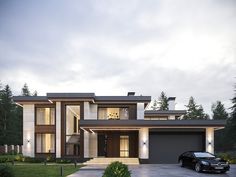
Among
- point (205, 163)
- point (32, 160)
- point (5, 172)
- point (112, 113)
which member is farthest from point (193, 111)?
point (5, 172)

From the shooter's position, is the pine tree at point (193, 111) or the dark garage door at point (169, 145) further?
the pine tree at point (193, 111)

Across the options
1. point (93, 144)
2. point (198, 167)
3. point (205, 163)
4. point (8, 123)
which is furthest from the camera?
point (8, 123)

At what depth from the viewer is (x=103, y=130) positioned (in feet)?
116

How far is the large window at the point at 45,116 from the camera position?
37156 millimetres

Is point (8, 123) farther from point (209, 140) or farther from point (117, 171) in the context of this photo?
point (117, 171)

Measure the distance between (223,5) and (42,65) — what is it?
21.6 metres

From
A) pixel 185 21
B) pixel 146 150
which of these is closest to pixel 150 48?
pixel 185 21

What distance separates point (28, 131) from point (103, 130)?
7.77m

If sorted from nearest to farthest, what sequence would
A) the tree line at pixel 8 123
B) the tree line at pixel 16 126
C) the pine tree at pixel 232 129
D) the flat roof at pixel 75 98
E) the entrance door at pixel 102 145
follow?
1. the flat roof at pixel 75 98
2. the entrance door at pixel 102 145
3. the pine tree at pixel 232 129
4. the tree line at pixel 16 126
5. the tree line at pixel 8 123

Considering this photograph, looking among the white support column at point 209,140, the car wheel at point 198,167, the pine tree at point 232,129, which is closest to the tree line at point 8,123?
the pine tree at point 232,129

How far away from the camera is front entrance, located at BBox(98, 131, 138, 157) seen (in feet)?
124

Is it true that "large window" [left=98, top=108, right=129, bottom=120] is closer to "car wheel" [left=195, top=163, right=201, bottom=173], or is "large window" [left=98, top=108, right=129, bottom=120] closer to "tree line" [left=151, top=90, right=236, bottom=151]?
"car wheel" [left=195, top=163, right=201, bottom=173]

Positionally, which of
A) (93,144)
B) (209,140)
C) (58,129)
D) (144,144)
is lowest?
(93,144)

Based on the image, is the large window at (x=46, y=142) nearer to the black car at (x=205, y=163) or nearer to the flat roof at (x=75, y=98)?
the flat roof at (x=75, y=98)
